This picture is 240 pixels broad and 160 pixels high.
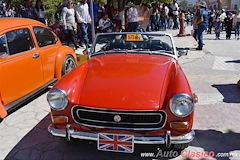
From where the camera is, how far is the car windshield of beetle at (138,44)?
397cm

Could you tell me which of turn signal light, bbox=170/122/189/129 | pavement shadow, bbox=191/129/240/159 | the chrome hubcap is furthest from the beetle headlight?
the chrome hubcap

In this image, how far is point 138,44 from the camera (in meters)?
4.07

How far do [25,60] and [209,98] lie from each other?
3758 millimetres

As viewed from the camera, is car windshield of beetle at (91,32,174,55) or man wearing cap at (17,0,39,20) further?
man wearing cap at (17,0,39,20)

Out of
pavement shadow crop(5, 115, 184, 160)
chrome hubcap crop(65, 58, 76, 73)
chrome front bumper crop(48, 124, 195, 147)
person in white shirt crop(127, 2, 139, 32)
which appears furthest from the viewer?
person in white shirt crop(127, 2, 139, 32)

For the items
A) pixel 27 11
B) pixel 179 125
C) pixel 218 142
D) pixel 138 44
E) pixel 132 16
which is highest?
pixel 27 11

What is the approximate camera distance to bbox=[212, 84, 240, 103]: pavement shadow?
15.3 ft

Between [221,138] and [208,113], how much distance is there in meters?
0.82

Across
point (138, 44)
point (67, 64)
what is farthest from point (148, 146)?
point (67, 64)

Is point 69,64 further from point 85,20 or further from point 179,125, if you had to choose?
point 179,125

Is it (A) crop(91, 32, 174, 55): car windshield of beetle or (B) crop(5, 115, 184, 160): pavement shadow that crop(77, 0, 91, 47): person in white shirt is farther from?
(B) crop(5, 115, 184, 160): pavement shadow

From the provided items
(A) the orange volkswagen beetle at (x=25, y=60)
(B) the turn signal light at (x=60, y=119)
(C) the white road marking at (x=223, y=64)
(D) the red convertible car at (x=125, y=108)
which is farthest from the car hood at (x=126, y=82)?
(C) the white road marking at (x=223, y=64)

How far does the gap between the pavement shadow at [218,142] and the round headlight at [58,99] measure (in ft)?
6.11

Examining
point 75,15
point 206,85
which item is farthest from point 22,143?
point 75,15
